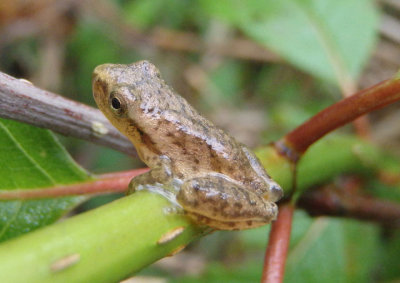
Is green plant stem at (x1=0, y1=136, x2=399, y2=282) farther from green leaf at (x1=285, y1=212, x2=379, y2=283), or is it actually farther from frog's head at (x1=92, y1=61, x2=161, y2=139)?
green leaf at (x1=285, y1=212, x2=379, y2=283)

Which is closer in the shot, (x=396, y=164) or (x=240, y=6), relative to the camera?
(x=396, y=164)

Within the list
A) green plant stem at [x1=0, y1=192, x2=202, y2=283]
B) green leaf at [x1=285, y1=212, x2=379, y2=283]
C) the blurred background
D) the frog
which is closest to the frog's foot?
the frog

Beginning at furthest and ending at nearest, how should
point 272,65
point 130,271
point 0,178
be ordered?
1. point 272,65
2. point 0,178
3. point 130,271

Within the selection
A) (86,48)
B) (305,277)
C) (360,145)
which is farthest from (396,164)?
(86,48)

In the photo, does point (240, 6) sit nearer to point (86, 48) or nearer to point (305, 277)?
point (305, 277)

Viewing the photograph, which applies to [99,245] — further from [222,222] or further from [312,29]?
[312,29]

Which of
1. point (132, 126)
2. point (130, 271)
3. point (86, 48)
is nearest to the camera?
point (130, 271)
